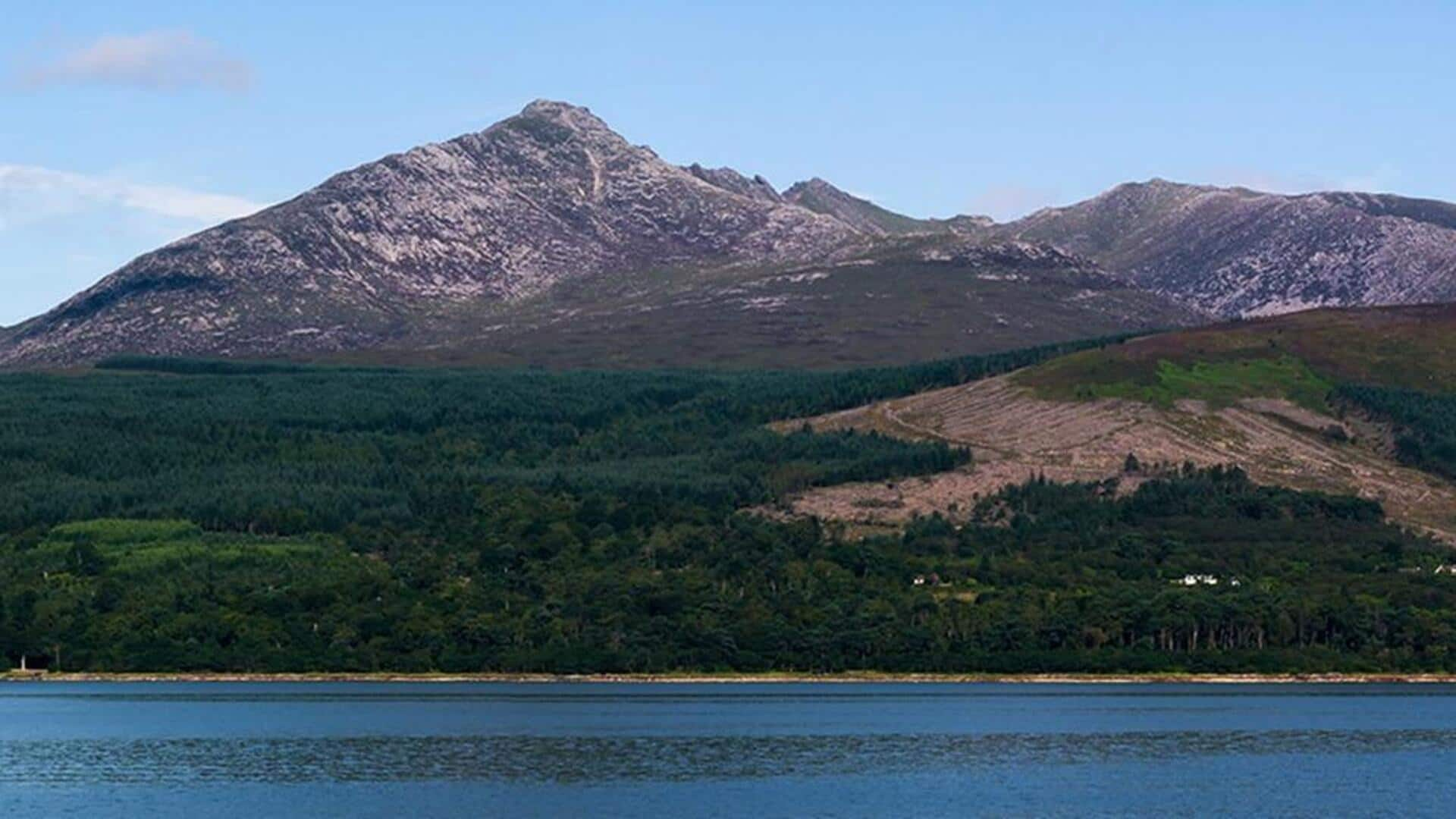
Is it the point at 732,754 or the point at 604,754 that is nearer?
the point at 604,754

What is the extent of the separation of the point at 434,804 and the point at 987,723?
2390 inches

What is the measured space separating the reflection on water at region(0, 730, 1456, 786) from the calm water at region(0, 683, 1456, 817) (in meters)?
0.35

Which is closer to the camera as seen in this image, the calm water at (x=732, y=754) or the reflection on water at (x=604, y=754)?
the calm water at (x=732, y=754)

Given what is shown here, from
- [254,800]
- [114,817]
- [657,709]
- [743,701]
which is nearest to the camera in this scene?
[114,817]

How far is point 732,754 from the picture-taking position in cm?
13362

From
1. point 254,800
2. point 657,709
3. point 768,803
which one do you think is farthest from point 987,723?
point 254,800

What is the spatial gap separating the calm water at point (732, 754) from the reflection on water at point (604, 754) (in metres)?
0.35

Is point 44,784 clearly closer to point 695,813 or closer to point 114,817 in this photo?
point 114,817

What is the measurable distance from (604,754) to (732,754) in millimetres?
7131

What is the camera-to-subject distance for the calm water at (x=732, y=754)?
108938 millimetres

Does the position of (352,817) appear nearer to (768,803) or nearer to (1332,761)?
(768,803)

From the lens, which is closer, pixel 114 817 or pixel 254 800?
pixel 114 817

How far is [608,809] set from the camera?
105 m

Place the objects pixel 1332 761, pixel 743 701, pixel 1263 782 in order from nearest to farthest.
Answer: pixel 1263 782
pixel 1332 761
pixel 743 701
